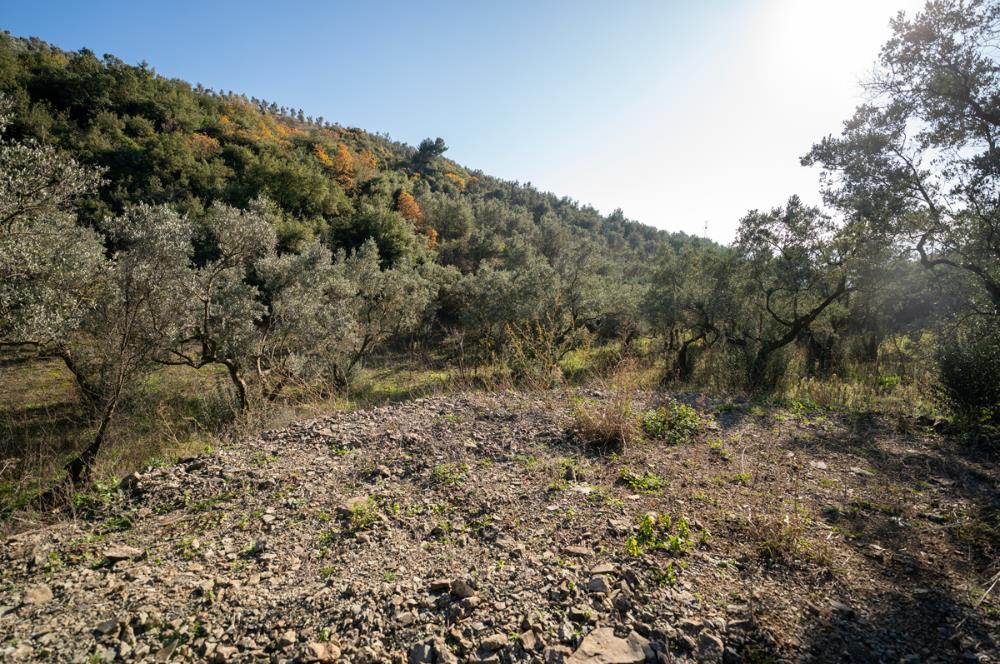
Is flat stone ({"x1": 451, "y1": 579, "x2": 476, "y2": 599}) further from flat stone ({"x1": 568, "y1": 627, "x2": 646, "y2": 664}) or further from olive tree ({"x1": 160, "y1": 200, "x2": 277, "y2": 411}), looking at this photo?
olive tree ({"x1": 160, "y1": 200, "x2": 277, "y2": 411})

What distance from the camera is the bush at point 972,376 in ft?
19.8

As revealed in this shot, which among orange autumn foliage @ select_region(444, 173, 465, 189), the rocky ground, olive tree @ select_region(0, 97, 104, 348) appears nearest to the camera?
the rocky ground

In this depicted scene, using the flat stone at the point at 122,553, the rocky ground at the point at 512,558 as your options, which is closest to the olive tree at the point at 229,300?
the rocky ground at the point at 512,558

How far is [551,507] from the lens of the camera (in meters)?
3.59

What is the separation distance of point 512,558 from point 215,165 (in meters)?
39.1

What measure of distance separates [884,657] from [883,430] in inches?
202

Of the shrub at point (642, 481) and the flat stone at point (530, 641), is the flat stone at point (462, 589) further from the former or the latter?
the shrub at point (642, 481)

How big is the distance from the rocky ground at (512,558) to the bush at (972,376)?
1864 mm

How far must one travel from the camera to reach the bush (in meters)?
6.02

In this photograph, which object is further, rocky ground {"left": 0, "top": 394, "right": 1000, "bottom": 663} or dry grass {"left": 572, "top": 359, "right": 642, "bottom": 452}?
dry grass {"left": 572, "top": 359, "right": 642, "bottom": 452}

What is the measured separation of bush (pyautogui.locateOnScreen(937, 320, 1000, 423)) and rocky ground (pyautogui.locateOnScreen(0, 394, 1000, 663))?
73.4 inches

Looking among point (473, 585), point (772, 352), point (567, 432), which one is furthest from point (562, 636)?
point (772, 352)

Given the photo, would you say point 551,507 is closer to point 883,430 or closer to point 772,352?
point 883,430

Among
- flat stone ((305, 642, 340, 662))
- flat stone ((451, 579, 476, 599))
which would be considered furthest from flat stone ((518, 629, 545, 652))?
flat stone ((305, 642, 340, 662))
